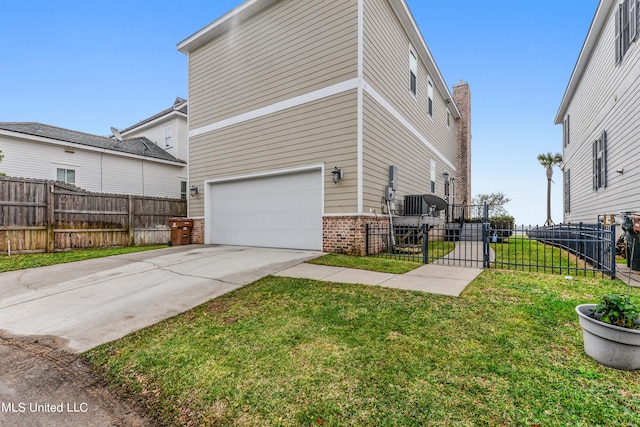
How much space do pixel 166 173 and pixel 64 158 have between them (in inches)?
177

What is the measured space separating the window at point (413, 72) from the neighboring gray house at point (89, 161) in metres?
13.3

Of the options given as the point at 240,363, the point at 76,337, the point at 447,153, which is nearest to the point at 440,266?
the point at 240,363

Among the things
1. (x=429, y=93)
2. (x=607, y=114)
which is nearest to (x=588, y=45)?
(x=607, y=114)

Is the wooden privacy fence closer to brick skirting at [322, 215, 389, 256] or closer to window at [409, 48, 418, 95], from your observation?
brick skirting at [322, 215, 389, 256]

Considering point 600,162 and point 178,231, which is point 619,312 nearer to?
point 600,162

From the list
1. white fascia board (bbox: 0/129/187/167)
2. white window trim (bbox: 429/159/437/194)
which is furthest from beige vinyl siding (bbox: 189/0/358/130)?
white window trim (bbox: 429/159/437/194)

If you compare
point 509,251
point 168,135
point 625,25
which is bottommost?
point 509,251

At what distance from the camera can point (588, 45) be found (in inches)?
424

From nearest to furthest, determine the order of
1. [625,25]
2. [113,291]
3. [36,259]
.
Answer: [113,291] → [36,259] → [625,25]

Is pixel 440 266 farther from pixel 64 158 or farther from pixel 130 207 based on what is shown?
pixel 64 158

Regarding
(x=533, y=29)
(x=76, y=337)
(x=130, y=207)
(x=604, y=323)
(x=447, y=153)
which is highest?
(x=533, y=29)

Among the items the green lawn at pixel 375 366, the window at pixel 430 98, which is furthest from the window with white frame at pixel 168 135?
the green lawn at pixel 375 366

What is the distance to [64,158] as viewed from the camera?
44.3ft

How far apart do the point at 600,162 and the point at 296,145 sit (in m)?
10.6
